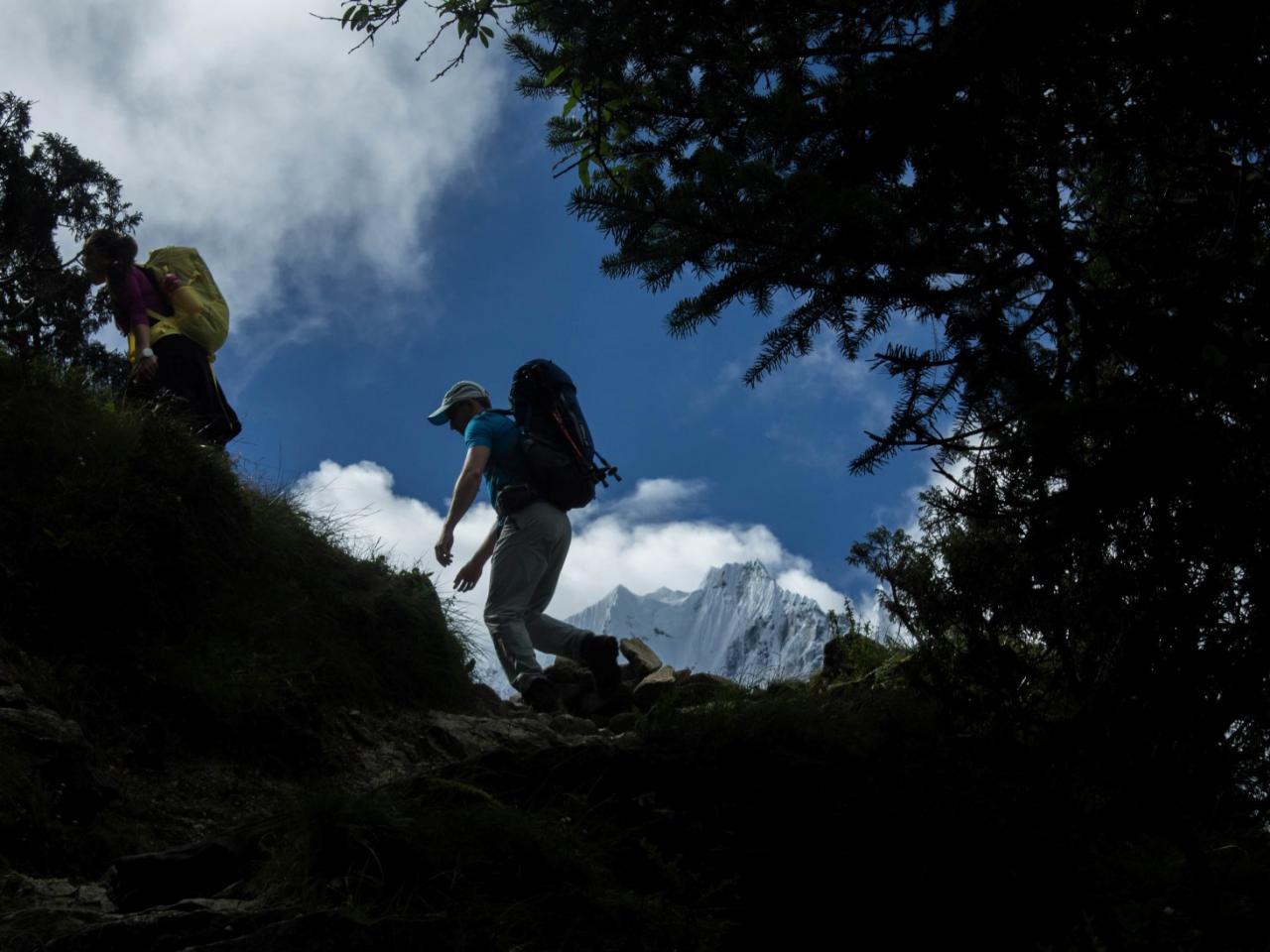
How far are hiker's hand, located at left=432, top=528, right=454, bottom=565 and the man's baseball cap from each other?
117 cm

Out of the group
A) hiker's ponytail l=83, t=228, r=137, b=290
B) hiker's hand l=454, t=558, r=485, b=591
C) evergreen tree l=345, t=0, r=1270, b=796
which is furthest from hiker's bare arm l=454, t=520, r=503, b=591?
evergreen tree l=345, t=0, r=1270, b=796

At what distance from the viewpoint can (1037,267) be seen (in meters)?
3.56

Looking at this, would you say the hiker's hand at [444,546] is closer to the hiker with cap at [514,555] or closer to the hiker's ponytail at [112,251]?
the hiker with cap at [514,555]

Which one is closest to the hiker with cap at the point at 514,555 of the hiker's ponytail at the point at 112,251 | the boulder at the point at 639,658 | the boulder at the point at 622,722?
the boulder at the point at 622,722

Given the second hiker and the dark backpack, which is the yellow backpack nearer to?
the second hiker

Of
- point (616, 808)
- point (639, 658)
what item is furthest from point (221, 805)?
point (639, 658)

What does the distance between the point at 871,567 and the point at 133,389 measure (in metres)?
5.80

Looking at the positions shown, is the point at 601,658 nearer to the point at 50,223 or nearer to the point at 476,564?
the point at 476,564

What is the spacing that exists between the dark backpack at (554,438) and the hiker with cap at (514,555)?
0.35 feet

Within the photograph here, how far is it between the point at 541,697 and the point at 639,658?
1.95 metres

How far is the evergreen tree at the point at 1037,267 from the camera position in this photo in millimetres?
3010

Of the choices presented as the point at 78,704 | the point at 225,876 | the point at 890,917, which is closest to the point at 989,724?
the point at 890,917

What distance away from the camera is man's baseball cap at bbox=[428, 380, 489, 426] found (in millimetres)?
8906

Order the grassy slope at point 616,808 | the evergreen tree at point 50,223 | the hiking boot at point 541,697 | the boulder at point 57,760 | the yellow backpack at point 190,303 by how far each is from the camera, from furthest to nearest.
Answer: the evergreen tree at point 50,223 → the yellow backpack at point 190,303 → the hiking boot at point 541,697 → the boulder at point 57,760 → the grassy slope at point 616,808
